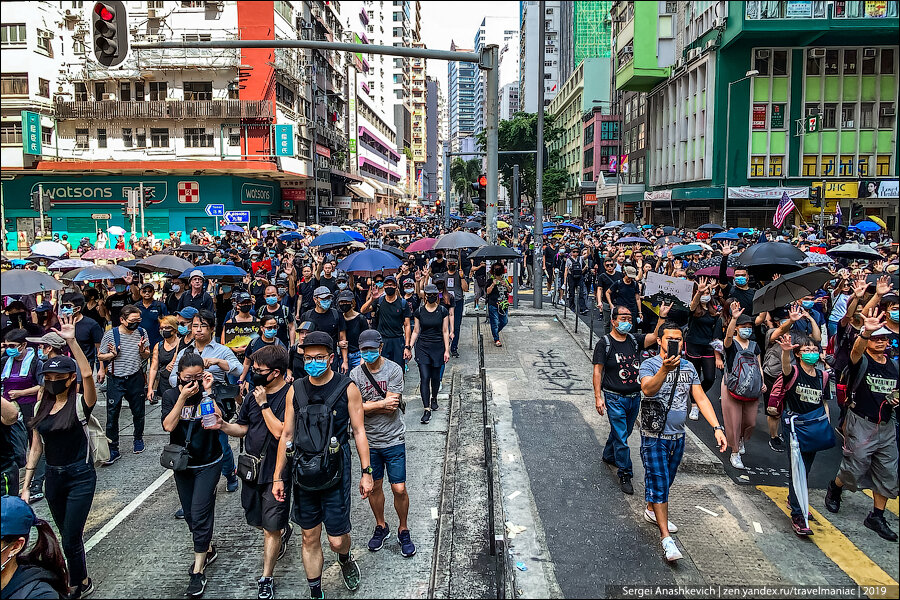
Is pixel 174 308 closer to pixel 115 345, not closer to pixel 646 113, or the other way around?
pixel 115 345

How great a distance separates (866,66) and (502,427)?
4085 centimetres

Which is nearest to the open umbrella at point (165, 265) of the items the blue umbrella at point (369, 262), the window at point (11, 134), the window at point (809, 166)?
the blue umbrella at point (369, 262)

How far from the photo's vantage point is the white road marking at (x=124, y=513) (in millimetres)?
5594

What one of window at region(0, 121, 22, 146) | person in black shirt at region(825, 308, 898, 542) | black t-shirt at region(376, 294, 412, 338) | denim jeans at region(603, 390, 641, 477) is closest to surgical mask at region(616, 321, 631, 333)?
denim jeans at region(603, 390, 641, 477)

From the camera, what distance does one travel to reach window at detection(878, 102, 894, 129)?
38188 millimetres

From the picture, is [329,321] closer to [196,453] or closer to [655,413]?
[196,453]

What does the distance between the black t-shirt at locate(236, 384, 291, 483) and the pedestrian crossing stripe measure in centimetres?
424

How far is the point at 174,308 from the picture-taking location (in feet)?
34.4

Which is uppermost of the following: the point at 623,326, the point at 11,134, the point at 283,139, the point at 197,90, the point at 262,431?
the point at 197,90

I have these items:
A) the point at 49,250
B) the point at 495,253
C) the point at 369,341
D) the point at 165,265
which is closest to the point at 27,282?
the point at 369,341

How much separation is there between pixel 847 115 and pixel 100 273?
4216 centimetres

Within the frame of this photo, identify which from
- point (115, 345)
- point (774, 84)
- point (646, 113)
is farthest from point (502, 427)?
point (646, 113)

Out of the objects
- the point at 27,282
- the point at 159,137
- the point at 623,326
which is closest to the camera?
the point at 623,326

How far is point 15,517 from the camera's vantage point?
346cm
